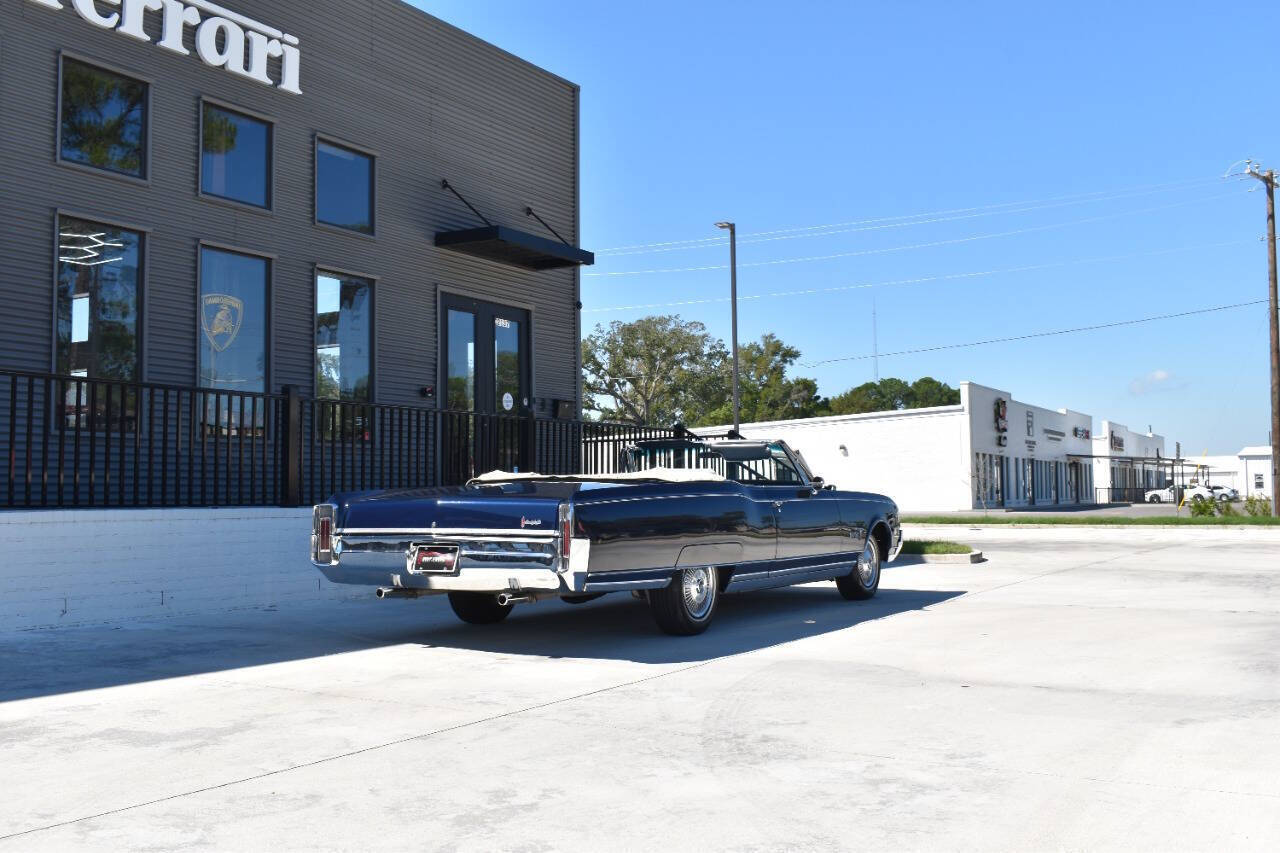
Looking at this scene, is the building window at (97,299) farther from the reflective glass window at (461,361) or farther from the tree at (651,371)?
the tree at (651,371)

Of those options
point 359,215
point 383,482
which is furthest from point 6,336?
point 359,215

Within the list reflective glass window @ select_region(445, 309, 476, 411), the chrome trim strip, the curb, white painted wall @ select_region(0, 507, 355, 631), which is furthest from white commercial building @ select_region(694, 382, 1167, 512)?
the chrome trim strip

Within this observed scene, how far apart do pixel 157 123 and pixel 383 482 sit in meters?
4.72

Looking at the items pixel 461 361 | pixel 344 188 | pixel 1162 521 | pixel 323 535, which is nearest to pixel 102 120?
pixel 344 188

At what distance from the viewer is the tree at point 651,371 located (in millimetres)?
69062

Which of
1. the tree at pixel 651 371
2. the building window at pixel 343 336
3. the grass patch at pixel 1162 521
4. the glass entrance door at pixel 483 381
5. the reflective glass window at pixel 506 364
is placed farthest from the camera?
the tree at pixel 651 371

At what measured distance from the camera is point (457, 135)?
17.1m

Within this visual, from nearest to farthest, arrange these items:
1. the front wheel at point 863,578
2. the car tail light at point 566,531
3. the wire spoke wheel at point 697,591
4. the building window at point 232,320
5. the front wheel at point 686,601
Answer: the car tail light at point 566,531
the front wheel at point 686,601
the wire spoke wheel at point 697,591
the front wheel at point 863,578
the building window at point 232,320

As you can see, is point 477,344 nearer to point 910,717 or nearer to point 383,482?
point 383,482

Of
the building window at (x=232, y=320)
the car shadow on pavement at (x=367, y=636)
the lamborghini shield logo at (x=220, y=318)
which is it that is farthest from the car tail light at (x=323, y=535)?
the lamborghini shield logo at (x=220, y=318)

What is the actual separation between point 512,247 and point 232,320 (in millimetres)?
4462

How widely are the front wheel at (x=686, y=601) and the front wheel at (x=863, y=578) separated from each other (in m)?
2.73

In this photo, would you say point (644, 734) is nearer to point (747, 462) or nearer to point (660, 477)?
point (660, 477)

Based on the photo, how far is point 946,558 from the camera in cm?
1719
